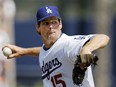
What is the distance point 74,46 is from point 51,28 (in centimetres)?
48

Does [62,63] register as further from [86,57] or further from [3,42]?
[3,42]

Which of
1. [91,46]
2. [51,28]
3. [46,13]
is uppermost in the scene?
[46,13]

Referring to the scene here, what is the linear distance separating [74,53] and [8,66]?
668 cm

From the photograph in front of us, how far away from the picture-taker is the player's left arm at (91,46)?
279 inches

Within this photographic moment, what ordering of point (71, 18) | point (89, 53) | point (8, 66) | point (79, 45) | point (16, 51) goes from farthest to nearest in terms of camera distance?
point (71, 18)
point (8, 66)
point (16, 51)
point (79, 45)
point (89, 53)

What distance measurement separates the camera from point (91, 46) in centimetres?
723

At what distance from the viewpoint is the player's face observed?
8047 mm

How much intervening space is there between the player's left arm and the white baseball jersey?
1.01ft

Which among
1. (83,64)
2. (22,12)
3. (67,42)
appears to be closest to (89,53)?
(83,64)

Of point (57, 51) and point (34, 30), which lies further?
point (34, 30)

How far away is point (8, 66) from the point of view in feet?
46.5

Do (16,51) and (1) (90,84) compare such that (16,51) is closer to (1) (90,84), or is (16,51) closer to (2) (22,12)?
(1) (90,84)

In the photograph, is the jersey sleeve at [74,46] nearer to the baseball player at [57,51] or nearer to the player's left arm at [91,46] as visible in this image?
the baseball player at [57,51]

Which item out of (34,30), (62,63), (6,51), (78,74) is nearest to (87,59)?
(78,74)
